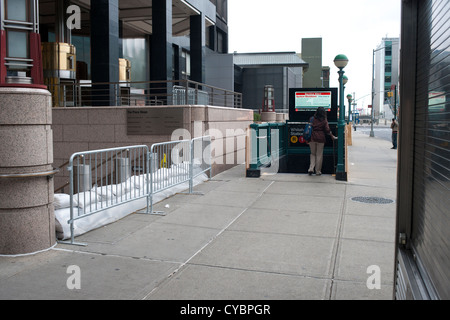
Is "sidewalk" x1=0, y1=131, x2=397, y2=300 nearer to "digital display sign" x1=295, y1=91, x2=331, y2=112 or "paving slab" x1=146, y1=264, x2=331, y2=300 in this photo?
"paving slab" x1=146, y1=264, x2=331, y2=300

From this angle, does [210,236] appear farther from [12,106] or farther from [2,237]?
[12,106]

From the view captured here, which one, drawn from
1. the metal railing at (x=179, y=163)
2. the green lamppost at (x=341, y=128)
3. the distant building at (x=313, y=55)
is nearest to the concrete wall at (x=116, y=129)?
the metal railing at (x=179, y=163)

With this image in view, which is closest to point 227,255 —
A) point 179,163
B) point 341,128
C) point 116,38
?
point 179,163

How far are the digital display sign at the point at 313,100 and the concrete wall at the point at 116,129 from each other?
2778mm

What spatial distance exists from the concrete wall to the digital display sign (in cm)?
278

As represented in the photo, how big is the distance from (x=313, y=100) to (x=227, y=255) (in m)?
11.1

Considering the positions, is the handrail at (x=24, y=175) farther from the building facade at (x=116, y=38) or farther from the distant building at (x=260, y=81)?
the distant building at (x=260, y=81)

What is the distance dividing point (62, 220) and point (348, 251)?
3783 mm

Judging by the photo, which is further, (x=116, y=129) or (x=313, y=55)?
(x=313, y=55)

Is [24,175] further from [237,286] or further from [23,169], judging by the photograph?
[237,286]

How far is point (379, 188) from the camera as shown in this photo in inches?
424

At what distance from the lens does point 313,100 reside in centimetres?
1573

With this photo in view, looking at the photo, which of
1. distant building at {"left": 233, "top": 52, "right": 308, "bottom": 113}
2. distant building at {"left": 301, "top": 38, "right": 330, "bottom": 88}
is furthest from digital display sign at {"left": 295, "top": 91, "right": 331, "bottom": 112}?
distant building at {"left": 301, "top": 38, "right": 330, "bottom": 88}
